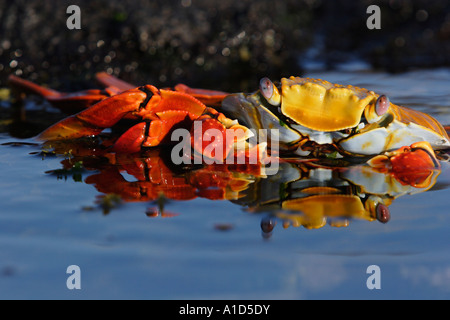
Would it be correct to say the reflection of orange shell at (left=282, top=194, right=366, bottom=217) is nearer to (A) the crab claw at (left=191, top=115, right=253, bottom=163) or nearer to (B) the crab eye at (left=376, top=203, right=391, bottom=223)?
(B) the crab eye at (left=376, top=203, right=391, bottom=223)

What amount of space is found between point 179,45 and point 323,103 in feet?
14.4

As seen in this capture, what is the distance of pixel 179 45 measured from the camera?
770cm

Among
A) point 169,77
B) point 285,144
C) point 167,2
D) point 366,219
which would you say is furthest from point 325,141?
point 167,2

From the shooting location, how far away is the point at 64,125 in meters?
4.34

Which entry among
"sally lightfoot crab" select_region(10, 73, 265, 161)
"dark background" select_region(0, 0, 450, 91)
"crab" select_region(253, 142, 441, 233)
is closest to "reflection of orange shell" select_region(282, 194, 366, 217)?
"crab" select_region(253, 142, 441, 233)

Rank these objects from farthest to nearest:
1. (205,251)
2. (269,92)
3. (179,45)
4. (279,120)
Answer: (179,45) → (279,120) → (269,92) → (205,251)

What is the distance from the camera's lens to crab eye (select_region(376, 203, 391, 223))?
304 centimetres

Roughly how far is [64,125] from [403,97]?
3.71m

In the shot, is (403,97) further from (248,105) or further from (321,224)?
(321,224)

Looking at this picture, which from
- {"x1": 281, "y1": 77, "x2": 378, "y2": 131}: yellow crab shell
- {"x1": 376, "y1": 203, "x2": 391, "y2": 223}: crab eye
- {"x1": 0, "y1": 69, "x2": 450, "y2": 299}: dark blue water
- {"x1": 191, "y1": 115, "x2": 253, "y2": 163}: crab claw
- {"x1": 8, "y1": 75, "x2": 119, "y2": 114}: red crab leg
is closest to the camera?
{"x1": 0, "y1": 69, "x2": 450, "y2": 299}: dark blue water

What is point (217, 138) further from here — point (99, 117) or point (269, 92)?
point (99, 117)

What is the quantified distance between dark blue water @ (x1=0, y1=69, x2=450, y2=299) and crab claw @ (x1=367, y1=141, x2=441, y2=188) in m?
0.29

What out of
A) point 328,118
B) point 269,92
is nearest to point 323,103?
point 328,118

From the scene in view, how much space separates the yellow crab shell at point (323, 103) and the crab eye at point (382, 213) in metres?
0.63
